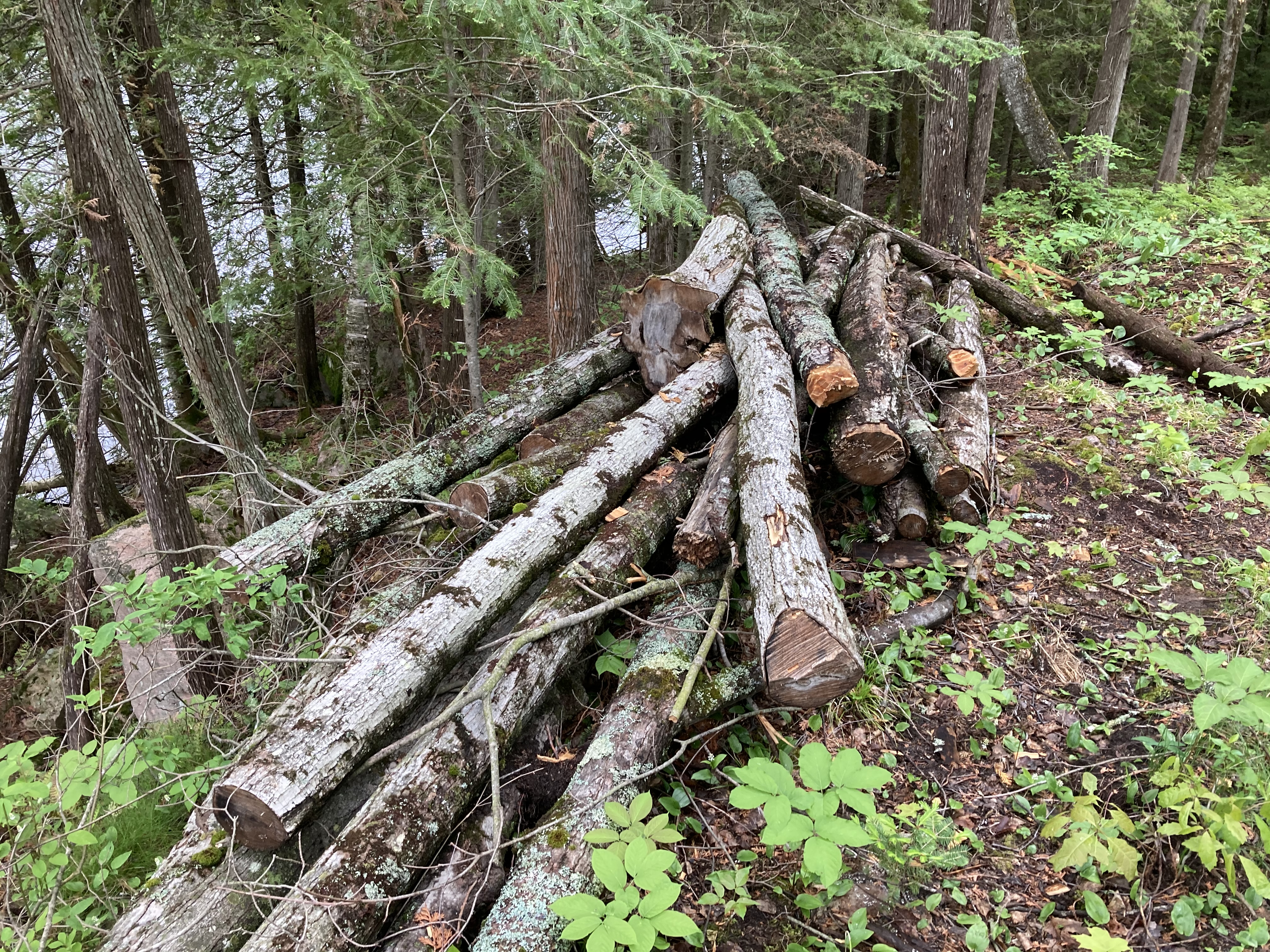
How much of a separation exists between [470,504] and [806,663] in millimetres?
2455

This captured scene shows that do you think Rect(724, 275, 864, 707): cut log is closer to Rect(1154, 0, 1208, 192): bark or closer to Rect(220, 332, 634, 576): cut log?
Rect(220, 332, 634, 576): cut log

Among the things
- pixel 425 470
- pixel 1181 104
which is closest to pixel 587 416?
pixel 425 470

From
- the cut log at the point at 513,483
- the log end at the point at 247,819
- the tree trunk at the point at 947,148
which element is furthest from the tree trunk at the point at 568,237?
the log end at the point at 247,819

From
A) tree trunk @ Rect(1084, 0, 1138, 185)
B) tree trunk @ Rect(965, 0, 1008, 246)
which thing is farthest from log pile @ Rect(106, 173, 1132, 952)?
tree trunk @ Rect(1084, 0, 1138, 185)

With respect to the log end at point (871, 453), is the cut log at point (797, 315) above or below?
above

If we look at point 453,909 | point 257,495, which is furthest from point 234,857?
point 257,495

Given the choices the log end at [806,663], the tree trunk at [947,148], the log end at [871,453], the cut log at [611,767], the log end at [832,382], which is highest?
the tree trunk at [947,148]

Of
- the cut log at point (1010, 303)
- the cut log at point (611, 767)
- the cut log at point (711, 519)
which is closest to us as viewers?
the cut log at point (611, 767)

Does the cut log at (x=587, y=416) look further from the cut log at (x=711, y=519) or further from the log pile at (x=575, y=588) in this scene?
the cut log at (x=711, y=519)

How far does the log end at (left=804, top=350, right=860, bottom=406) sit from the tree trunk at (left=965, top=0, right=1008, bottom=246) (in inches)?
223

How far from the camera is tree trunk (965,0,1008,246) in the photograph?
889 cm

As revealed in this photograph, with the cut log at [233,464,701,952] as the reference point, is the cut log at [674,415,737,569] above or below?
above

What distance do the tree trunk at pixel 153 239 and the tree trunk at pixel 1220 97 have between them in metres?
15.6

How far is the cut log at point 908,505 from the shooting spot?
14.2ft
